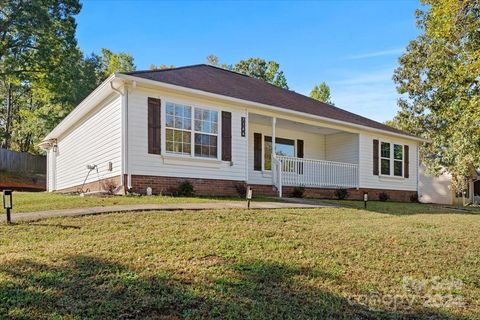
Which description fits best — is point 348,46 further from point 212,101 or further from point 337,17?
point 212,101

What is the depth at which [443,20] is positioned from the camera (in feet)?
43.8

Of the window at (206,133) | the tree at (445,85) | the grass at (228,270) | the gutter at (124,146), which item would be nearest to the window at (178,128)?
the window at (206,133)

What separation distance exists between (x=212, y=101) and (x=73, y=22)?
16.7 metres

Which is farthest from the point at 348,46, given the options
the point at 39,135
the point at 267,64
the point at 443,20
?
the point at 39,135

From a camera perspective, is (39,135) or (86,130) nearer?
(86,130)

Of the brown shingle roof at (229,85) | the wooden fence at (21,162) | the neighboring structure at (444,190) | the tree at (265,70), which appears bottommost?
the neighboring structure at (444,190)

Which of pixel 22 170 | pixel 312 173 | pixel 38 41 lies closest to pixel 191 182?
pixel 312 173

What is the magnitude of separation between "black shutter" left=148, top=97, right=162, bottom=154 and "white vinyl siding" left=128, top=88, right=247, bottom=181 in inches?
4.3

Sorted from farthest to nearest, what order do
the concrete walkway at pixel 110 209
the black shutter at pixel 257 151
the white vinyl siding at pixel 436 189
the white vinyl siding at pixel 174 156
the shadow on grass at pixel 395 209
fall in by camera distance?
the white vinyl siding at pixel 436 189 < the black shutter at pixel 257 151 < the shadow on grass at pixel 395 209 < the white vinyl siding at pixel 174 156 < the concrete walkway at pixel 110 209

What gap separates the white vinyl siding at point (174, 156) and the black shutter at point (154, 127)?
0.11 m

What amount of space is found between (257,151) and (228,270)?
1106 centimetres

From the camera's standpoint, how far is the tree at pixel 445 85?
1384 cm

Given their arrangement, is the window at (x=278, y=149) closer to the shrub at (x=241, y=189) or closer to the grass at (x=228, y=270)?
the shrub at (x=241, y=189)

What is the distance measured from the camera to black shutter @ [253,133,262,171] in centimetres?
1532
